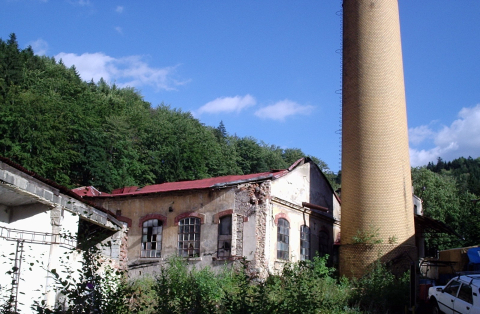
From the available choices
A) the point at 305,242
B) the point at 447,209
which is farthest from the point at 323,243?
the point at 447,209

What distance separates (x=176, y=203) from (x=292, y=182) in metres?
5.01

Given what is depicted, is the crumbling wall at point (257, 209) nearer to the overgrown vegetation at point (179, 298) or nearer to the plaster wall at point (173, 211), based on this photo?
the plaster wall at point (173, 211)

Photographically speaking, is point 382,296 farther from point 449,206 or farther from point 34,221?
point 449,206

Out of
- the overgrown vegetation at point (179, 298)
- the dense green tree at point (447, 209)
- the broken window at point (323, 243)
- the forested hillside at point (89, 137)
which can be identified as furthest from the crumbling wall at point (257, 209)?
the dense green tree at point (447, 209)

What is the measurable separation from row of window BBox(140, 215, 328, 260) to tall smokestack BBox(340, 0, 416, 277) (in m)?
2.47

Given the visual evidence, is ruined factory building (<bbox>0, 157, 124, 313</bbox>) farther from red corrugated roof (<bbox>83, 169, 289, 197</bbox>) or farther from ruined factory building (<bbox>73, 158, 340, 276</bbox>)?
red corrugated roof (<bbox>83, 169, 289, 197</bbox>)

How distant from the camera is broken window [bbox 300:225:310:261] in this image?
21.1 m

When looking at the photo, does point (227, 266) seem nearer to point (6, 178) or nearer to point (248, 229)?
point (248, 229)

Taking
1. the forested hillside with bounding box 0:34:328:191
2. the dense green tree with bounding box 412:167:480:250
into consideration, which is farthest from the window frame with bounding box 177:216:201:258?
the dense green tree with bounding box 412:167:480:250

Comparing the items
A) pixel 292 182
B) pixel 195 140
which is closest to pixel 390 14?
pixel 292 182

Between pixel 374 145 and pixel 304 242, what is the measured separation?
16.8ft

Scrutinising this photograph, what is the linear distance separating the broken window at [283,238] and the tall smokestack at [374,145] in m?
2.52

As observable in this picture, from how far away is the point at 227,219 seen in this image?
757 inches

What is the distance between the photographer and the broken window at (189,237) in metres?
19.6
